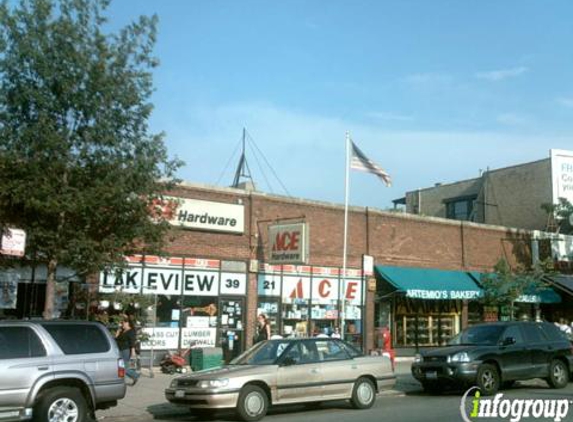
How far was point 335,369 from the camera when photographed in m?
13.5

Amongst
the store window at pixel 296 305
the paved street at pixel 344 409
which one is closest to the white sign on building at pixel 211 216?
the store window at pixel 296 305

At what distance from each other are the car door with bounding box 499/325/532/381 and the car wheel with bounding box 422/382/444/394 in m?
1.59

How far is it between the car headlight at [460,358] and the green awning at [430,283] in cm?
943

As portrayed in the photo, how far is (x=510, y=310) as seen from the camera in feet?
91.2

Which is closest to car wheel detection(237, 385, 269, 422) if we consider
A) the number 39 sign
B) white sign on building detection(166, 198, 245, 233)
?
white sign on building detection(166, 198, 245, 233)

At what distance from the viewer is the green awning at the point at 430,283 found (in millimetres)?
25438

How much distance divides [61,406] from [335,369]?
535cm

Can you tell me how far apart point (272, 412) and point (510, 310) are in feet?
55.4

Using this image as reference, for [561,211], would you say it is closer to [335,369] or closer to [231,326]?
[231,326]

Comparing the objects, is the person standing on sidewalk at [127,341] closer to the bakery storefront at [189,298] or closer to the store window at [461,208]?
the bakery storefront at [189,298]

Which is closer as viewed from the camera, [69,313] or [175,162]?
[175,162]

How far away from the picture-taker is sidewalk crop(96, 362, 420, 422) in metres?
13.0

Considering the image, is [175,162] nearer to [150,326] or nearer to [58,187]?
[58,187]

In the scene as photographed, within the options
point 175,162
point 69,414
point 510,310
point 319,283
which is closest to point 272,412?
point 69,414
